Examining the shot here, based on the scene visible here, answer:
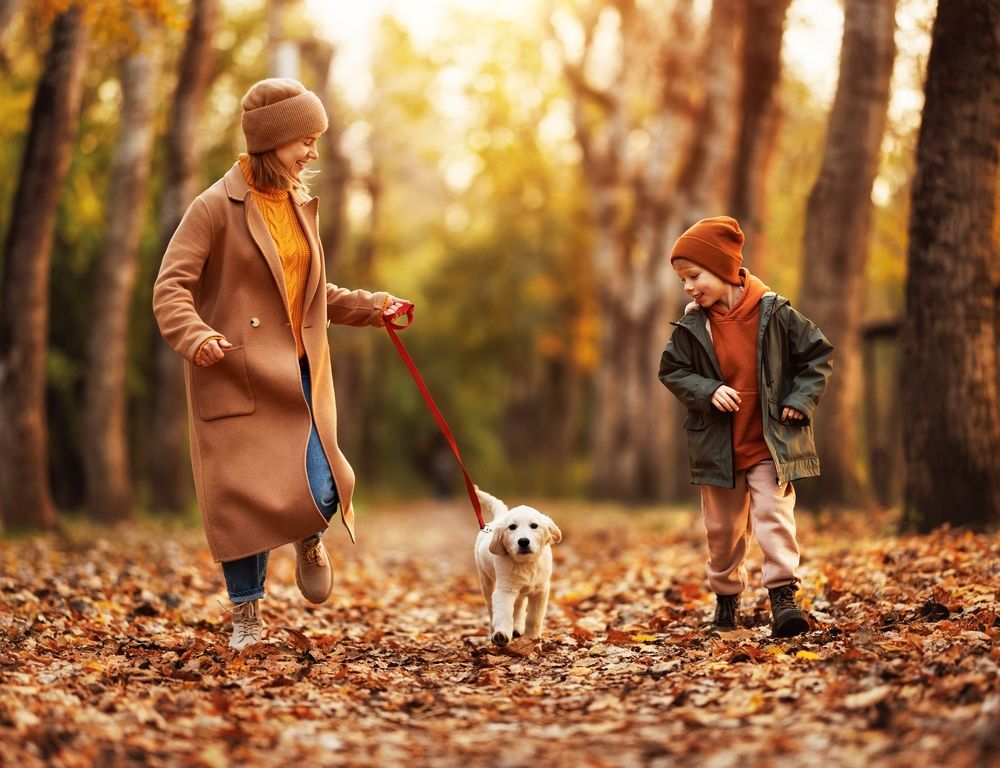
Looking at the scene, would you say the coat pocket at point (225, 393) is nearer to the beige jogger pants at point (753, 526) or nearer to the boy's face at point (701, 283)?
the boy's face at point (701, 283)

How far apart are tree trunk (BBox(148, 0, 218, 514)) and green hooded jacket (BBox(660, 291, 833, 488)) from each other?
12.5 m

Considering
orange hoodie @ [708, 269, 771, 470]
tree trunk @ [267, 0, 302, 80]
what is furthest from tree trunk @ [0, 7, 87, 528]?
orange hoodie @ [708, 269, 771, 470]

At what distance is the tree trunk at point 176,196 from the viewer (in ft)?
60.2

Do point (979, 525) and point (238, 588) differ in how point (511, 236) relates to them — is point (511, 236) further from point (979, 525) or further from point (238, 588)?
point (238, 588)

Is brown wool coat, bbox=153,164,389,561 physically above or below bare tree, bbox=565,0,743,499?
below

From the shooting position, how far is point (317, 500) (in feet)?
21.0

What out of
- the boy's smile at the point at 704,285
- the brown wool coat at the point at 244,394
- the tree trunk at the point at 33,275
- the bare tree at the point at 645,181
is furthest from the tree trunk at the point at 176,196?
the boy's smile at the point at 704,285

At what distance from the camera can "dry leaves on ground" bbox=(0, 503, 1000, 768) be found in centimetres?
457

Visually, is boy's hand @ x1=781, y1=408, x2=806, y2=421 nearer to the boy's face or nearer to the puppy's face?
the boy's face

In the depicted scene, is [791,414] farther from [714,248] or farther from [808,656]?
[808,656]

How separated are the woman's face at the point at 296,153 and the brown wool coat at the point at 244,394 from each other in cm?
29

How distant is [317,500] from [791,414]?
92.5 inches

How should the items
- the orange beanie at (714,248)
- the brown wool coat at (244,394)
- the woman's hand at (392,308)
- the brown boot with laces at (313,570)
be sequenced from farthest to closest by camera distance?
1. the woman's hand at (392,308)
2. the brown boot with laces at (313,570)
3. the orange beanie at (714,248)
4. the brown wool coat at (244,394)

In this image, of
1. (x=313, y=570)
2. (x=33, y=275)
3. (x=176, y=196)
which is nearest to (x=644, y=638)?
(x=313, y=570)
